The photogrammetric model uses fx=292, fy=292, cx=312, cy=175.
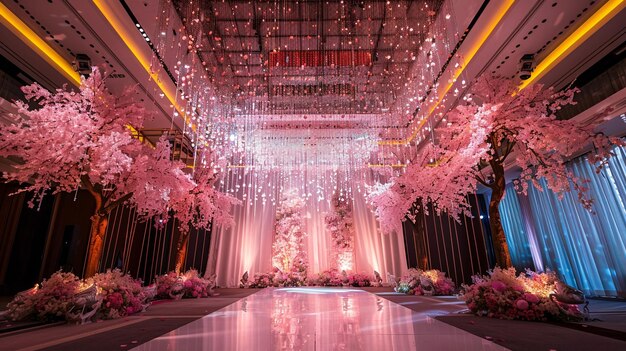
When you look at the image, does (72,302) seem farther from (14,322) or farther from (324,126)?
(324,126)

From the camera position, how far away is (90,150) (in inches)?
156

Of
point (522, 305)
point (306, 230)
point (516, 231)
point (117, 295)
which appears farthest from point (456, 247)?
point (117, 295)

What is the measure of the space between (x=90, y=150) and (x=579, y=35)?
7.87 metres

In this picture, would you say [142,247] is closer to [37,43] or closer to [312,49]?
[37,43]

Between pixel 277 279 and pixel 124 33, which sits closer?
pixel 124 33

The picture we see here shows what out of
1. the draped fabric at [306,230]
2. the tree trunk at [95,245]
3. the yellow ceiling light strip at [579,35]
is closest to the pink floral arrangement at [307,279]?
the draped fabric at [306,230]

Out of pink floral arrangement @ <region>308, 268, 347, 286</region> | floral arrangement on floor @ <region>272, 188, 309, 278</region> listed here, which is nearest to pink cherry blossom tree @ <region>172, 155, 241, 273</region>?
floral arrangement on floor @ <region>272, 188, 309, 278</region>

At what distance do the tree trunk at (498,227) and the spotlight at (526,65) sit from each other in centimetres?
243

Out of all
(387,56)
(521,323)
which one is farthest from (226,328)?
(387,56)

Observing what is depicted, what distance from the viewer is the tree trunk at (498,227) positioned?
4.10 m

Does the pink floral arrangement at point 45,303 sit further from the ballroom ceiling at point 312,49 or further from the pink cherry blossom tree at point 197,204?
the ballroom ceiling at point 312,49

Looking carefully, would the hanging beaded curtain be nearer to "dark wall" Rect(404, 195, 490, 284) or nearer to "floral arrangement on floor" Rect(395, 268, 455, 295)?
"floral arrangement on floor" Rect(395, 268, 455, 295)

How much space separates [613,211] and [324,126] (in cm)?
694

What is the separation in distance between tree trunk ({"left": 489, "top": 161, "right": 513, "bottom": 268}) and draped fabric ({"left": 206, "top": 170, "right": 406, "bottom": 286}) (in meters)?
5.61
